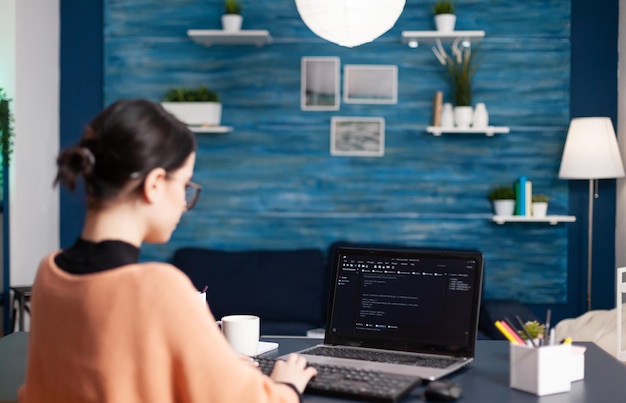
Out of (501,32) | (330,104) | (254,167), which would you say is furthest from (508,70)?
(254,167)

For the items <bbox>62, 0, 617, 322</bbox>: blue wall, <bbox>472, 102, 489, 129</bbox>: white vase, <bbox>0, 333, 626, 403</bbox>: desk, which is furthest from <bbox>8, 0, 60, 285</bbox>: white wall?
<bbox>472, 102, 489, 129</bbox>: white vase

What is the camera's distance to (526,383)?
5.27 ft

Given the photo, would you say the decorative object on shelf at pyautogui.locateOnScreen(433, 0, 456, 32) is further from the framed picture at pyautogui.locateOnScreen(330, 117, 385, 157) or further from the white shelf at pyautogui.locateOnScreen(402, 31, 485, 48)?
the framed picture at pyautogui.locateOnScreen(330, 117, 385, 157)

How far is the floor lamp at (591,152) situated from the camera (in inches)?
162

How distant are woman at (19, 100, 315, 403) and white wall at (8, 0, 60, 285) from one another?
2978mm

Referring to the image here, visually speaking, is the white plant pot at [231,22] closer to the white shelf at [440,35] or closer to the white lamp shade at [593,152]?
the white shelf at [440,35]

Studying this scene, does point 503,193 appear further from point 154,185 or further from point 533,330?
point 154,185

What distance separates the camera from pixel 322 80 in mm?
4598

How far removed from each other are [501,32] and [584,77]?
556mm

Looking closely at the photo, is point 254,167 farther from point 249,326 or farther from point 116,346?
point 116,346

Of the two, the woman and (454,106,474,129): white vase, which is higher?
(454,106,474,129): white vase

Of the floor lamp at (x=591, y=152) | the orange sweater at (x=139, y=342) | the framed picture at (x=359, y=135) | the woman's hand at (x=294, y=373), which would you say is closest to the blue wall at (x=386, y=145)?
the framed picture at (x=359, y=135)

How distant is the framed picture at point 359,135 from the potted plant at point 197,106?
70 centimetres

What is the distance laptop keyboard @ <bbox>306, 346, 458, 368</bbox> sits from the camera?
5.87 feet
